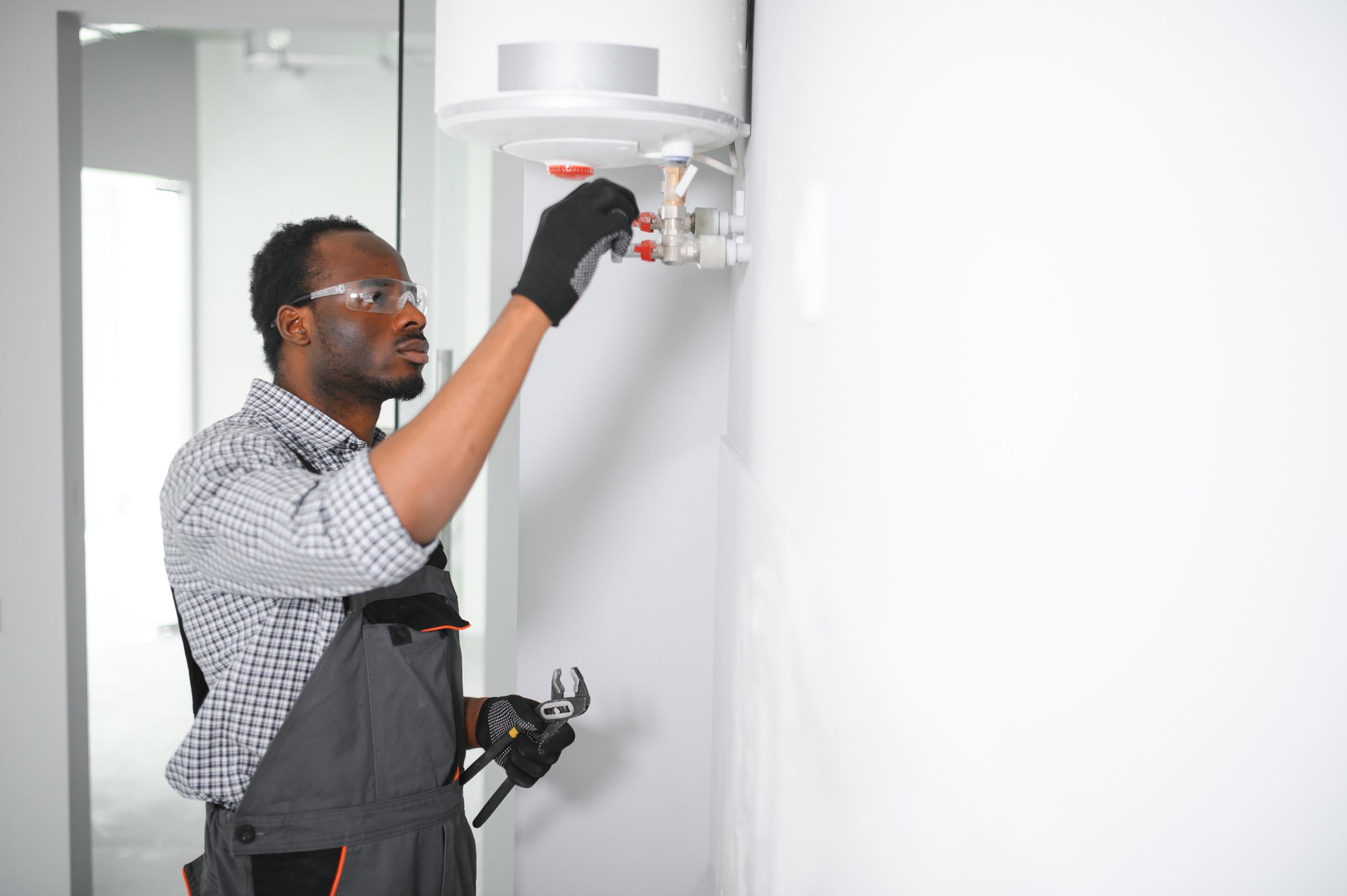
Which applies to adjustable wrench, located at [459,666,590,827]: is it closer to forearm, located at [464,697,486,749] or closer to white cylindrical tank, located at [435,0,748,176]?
forearm, located at [464,697,486,749]

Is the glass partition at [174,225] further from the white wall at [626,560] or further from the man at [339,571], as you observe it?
the man at [339,571]

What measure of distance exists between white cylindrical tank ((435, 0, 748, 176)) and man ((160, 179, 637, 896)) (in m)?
0.16

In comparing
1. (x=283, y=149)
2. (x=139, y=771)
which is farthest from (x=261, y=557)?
(x=283, y=149)

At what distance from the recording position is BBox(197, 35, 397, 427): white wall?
3.45 m

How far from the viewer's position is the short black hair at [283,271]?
49.5 inches

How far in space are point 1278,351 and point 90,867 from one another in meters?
2.69

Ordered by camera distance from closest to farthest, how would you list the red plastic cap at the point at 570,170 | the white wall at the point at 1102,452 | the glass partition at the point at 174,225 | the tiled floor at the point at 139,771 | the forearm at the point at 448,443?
the white wall at the point at 1102,452
the forearm at the point at 448,443
the red plastic cap at the point at 570,170
the tiled floor at the point at 139,771
the glass partition at the point at 174,225

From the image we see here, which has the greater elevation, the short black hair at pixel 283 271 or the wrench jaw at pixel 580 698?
the short black hair at pixel 283 271

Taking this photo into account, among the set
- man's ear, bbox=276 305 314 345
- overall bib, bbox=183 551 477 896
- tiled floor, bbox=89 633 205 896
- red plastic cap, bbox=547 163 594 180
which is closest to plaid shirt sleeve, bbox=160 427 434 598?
overall bib, bbox=183 551 477 896

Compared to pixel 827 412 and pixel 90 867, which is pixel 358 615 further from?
pixel 90 867

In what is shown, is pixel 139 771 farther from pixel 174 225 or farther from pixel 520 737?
pixel 520 737

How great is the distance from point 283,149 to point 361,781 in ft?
10.1

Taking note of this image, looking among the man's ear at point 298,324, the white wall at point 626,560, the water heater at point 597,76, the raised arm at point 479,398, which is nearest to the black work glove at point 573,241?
the raised arm at point 479,398

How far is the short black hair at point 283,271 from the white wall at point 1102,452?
96 centimetres
